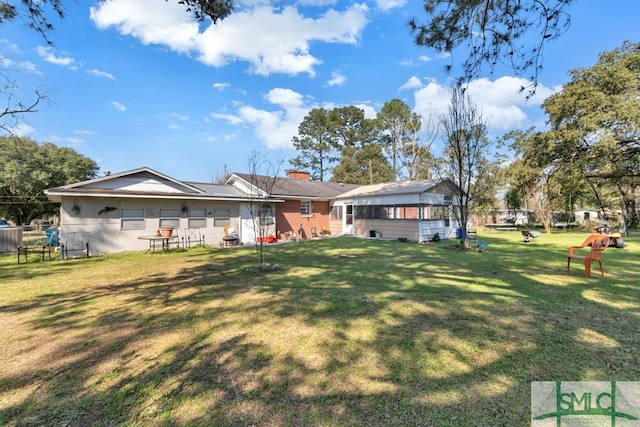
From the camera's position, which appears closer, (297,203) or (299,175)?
(297,203)

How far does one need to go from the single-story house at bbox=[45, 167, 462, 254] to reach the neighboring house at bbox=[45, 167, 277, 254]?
3 cm

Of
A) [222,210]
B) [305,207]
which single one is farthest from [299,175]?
[222,210]

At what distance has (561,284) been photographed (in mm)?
6105

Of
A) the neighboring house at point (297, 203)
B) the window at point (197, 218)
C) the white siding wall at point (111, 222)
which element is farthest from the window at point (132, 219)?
the neighboring house at point (297, 203)

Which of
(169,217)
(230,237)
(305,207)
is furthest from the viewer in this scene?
(305,207)

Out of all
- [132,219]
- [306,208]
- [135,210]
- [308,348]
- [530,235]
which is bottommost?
[308,348]

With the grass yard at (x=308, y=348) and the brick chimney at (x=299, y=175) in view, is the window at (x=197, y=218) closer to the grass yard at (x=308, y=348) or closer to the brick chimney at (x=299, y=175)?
the grass yard at (x=308, y=348)

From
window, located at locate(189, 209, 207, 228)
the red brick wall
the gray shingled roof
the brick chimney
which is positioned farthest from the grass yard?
the brick chimney

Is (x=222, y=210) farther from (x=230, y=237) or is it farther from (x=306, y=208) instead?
(x=306, y=208)

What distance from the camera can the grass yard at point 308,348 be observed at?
7.67ft

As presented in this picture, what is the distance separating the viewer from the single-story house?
38.9 feet

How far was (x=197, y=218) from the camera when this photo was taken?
48.3 ft

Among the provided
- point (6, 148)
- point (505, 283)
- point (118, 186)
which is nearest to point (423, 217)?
point (505, 283)

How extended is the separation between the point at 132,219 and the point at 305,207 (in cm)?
979
